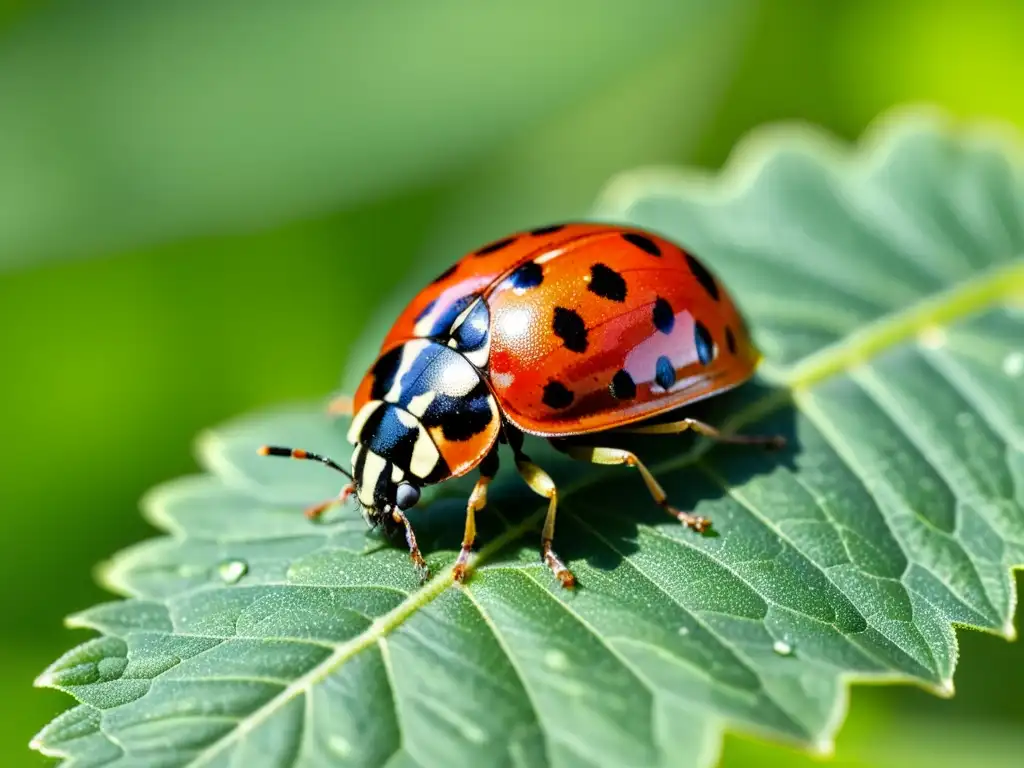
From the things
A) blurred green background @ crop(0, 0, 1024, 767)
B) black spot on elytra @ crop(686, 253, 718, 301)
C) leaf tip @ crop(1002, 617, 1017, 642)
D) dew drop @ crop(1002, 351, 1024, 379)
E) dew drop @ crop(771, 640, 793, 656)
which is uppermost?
blurred green background @ crop(0, 0, 1024, 767)

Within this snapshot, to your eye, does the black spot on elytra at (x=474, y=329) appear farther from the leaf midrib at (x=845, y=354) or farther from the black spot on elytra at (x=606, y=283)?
the leaf midrib at (x=845, y=354)

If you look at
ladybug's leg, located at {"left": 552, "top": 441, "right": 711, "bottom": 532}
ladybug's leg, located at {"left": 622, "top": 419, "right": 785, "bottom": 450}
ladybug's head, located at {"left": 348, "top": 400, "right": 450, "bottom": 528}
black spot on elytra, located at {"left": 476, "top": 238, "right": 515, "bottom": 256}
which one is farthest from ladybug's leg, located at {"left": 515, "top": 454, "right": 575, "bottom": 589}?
black spot on elytra, located at {"left": 476, "top": 238, "right": 515, "bottom": 256}

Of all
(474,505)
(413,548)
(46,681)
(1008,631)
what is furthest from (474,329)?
(1008,631)

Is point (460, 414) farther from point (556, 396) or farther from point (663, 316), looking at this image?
point (663, 316)

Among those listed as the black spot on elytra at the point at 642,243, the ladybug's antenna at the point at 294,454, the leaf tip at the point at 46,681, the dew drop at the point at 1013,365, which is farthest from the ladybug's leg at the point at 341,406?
the dew drop at the point at 1013,365

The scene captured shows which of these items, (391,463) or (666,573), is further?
(391,463)

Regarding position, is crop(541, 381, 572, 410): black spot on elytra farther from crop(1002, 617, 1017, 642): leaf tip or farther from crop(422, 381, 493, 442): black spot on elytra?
crop(1002, 617, 1017, 642): leaf tip
